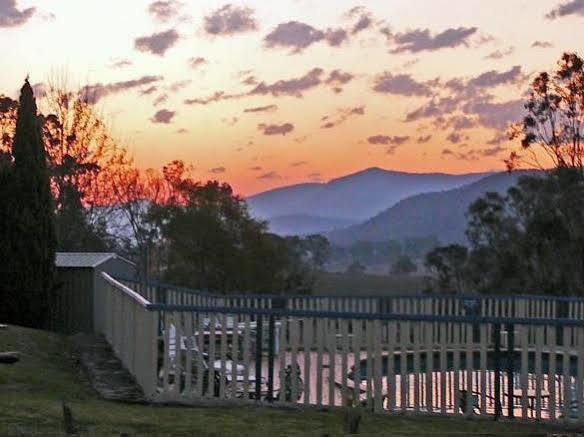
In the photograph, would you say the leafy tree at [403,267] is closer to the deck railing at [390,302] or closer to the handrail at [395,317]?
the deck railing at [390,302]

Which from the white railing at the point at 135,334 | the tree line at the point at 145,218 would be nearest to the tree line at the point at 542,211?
the tree line at the point at 145,218

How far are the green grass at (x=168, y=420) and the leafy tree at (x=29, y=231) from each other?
804 cm

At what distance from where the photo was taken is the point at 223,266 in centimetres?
3991

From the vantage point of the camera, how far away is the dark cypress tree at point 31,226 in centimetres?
1819

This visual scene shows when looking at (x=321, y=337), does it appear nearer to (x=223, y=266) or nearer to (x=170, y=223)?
(x=223, y=266)

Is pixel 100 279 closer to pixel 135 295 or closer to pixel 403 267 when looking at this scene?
pixel 135 295

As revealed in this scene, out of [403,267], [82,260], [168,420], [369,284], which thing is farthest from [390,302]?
[403,267]

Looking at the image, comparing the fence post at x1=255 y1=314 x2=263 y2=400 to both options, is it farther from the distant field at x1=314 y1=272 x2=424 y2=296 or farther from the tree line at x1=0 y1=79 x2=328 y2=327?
the distant field at x1=314 y1=272 x2=424 y2=296

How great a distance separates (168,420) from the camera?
26.4 ft

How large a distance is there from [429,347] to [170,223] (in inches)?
1344

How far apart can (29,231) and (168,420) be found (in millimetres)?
11475

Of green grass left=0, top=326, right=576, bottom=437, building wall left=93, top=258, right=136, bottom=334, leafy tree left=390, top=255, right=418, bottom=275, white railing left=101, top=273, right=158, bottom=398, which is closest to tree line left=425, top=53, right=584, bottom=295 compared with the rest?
building wall left=93, top=258, right=136, bottom=334

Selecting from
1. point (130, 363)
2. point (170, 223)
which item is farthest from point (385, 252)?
point (130, 363)

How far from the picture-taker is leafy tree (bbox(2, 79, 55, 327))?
59.6 feet
